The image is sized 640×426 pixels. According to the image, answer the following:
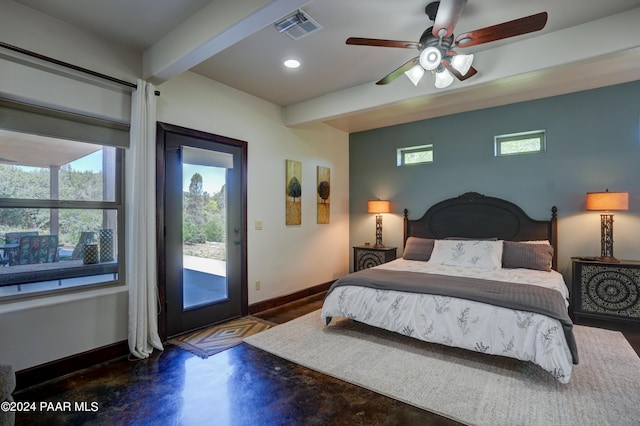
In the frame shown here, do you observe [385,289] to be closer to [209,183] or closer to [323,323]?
[323,323]

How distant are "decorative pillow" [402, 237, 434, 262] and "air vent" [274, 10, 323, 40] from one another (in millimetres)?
3171

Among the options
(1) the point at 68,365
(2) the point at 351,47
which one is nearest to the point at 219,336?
(1) the point at 68,365

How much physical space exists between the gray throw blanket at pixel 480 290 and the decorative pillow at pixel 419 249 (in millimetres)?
1077

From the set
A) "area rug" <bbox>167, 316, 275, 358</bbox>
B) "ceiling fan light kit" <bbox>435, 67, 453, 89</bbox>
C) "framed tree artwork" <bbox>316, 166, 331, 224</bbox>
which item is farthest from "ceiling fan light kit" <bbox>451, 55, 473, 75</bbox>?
"area rug" <bbox>167, 316, 275, 358</bbox>

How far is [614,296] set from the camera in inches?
136

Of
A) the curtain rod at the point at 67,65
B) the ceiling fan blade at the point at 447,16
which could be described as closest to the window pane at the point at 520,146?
the ceiling fan blade at the point at 447,16

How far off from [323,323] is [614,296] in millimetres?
3175

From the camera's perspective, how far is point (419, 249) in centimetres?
460

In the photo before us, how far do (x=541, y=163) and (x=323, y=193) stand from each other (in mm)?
3073

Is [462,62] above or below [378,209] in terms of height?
above

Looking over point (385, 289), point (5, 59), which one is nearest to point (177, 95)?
point (5, 59)

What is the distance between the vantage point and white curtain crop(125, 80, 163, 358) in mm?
2848

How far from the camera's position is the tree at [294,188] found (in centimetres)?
468

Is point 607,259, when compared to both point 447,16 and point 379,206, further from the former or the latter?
point 447,16
